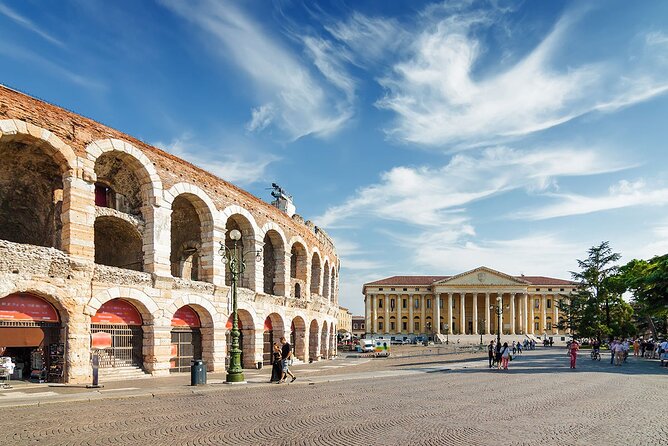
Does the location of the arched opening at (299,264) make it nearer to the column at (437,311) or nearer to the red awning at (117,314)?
the red awning at (117,314)

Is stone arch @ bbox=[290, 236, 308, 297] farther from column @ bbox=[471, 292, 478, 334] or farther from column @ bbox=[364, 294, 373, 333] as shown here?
column @ bbox=[364, 294, 373, 333]

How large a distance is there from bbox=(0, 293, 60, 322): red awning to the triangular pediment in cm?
10608

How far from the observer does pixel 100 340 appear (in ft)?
69.6

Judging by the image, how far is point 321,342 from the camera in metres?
43.1

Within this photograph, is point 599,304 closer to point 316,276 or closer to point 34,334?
point 316,276

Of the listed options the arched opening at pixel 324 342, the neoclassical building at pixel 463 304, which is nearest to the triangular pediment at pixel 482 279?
the neoclassical building at pixel 463 304

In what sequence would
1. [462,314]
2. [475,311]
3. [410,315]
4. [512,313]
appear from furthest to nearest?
[410,315] → [462,314] → [475,311] → [512,313]

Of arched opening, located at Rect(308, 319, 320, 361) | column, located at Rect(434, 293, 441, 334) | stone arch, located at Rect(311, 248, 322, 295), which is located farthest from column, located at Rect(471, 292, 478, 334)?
arched opening, located at Rect(308, 319, 320, 361)

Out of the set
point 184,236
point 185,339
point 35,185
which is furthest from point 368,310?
point 35,185

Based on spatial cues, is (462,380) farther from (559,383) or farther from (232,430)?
(232,430)

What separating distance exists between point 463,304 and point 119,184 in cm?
10207

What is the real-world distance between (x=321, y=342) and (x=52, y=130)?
2816cm

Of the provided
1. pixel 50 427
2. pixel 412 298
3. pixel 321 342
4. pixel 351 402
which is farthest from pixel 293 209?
pixel 412 298

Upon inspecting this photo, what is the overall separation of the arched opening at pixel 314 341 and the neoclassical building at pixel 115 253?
19.6ft
